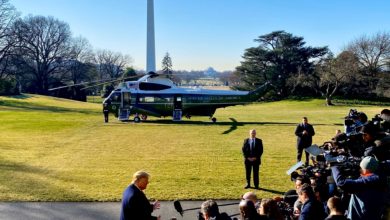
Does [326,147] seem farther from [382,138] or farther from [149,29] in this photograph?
[149,29]

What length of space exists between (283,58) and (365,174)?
218 ft

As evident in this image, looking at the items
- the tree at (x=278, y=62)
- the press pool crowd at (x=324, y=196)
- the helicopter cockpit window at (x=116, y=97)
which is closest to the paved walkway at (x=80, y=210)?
the press pool crowd at (x=324, y=196)

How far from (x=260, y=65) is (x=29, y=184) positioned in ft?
207

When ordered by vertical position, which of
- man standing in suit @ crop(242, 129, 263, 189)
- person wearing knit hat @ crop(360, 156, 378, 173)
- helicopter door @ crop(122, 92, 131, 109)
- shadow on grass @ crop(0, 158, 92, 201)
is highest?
helicopter door @ crop(122, 92, 131, 109)

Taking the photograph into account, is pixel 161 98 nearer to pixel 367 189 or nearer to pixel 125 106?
pixel 125 106

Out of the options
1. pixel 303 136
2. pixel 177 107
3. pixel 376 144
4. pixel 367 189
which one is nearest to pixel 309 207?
pixel 367 189

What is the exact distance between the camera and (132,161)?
14.3 metres

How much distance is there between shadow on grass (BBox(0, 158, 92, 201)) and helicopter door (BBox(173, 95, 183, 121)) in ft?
53.6

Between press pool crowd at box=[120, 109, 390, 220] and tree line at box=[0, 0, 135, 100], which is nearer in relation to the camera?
press pool crowd at box=[120, 109, 390, 220]

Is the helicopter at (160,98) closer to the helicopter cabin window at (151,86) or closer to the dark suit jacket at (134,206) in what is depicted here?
the helicopter cabin window at (151,86)

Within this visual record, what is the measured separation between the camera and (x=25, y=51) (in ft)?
194

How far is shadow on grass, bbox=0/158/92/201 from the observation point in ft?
31.4

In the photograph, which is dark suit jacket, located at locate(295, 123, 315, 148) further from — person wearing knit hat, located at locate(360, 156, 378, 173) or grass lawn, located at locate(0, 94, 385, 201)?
person wearing knit hat, located at locate(360, 156, 378, 173)

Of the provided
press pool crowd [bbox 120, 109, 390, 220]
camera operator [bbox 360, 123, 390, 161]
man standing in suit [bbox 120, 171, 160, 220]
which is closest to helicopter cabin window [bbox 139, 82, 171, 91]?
press pool crowd [bbox 120, 109, 390, 220]
